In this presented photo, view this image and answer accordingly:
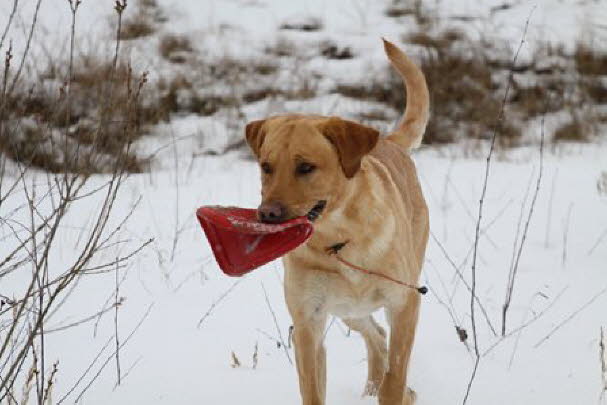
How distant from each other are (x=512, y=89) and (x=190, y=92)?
4.45m

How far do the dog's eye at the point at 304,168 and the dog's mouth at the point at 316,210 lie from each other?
12 cm

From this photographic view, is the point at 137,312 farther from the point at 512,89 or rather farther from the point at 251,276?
the point at 512,89

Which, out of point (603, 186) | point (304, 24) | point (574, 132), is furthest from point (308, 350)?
point (304, 24)

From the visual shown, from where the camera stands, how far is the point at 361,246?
2660 mm

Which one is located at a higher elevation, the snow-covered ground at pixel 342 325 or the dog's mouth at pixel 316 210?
the dog's mouth at pixel 316 210

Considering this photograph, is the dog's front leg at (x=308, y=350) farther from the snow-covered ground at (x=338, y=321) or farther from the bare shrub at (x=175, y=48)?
the bare shrub at (x=175, y=48)

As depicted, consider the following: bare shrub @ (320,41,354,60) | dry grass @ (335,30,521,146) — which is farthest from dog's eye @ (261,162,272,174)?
bare shrub @ (320,41,354,60)

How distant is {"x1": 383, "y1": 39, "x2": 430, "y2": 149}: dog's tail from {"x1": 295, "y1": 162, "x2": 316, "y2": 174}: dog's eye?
4.82 ft

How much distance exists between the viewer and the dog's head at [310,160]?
241cm

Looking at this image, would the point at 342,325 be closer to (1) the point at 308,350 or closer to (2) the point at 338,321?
(2) the point at 338,321

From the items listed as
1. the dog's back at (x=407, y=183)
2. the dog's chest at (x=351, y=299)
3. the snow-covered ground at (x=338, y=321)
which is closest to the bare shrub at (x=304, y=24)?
the snow-covered ground at (x=338, y=321)

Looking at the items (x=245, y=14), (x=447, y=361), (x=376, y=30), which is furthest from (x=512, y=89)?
(x=447, y=361)

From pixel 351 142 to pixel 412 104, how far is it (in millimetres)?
1481

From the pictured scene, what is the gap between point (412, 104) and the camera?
12.8 ft
